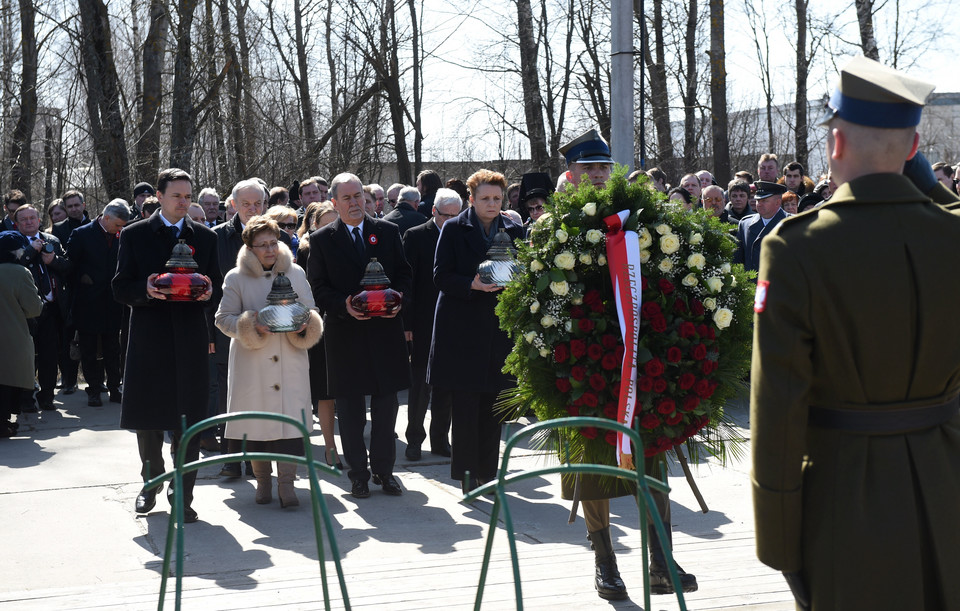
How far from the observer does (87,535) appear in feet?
21.1

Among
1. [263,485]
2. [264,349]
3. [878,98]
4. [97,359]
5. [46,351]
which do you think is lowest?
[263,485]

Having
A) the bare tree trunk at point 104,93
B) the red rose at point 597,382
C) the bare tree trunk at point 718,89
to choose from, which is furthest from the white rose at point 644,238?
the bare tree trunk at point 718,89

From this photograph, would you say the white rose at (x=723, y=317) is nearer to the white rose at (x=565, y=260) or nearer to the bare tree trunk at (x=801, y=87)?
the white rose at (x=565, y=260)

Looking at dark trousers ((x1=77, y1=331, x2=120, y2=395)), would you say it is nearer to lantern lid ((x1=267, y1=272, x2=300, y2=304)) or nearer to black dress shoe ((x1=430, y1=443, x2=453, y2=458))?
black dress shoe ((x1=430, y1=443, x2=453, y2=458))

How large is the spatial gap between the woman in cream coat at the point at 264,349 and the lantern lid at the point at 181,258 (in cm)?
46

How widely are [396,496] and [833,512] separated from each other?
4.88 metres

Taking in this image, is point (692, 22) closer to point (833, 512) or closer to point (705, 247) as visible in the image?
point (705, 247)

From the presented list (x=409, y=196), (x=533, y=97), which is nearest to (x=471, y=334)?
(x=409, y=196)

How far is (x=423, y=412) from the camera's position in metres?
8.62

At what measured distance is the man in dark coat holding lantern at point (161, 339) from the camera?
6598 mm

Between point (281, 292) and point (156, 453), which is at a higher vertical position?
point (281, 292)

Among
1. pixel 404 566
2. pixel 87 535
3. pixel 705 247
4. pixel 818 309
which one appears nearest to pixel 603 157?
pixel 705 247

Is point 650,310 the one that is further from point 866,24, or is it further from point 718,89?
point 866,24

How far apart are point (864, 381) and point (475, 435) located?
4616 millimetres
